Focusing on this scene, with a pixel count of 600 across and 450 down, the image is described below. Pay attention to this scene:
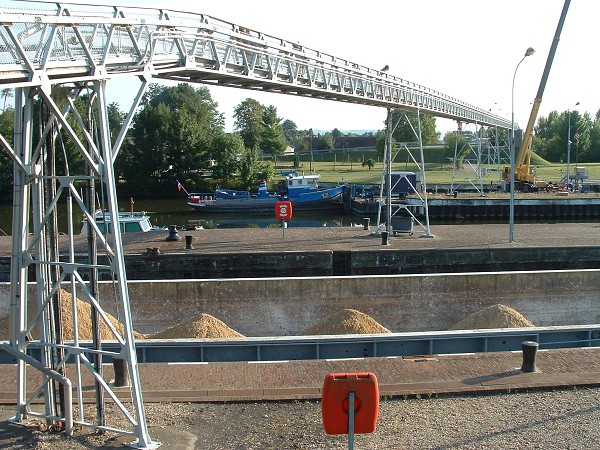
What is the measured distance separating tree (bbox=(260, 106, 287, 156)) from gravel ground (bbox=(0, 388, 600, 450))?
7970cm

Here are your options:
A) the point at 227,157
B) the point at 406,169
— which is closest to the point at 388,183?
the point at 227,157

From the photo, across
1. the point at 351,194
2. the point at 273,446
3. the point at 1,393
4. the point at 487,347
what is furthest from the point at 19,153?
the point at 351,194

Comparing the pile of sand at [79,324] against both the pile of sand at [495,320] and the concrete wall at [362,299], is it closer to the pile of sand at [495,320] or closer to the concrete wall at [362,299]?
the concrete wall at [362,299]

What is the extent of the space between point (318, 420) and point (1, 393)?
518 cm

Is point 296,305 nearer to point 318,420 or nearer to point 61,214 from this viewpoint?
point 318,420

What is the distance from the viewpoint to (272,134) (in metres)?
89.1

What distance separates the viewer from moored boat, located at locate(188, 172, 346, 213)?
55312mm

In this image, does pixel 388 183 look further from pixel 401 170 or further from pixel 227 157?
pixel 401 170

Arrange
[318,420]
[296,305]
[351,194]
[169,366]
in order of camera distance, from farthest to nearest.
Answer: [351,194], [296,305], [169,366], [318,420]

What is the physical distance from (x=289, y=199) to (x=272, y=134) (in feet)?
114

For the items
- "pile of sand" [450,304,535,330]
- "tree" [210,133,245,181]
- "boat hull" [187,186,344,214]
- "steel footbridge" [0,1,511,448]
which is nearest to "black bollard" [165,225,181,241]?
"pile of sand" [450,304,535,330]

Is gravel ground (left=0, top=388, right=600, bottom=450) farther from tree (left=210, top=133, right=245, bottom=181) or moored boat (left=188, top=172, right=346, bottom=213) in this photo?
tree (left=210, top=133, right=245, bottom=181)

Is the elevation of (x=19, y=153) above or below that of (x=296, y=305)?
above

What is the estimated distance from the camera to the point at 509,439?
30.2 ft
